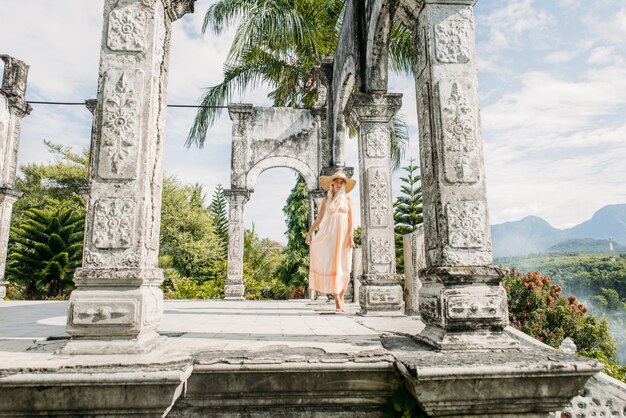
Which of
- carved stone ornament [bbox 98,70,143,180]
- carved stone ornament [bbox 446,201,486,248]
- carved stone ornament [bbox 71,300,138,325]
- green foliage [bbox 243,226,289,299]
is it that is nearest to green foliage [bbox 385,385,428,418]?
carved stone ornament [bbox 446,201,486,248]

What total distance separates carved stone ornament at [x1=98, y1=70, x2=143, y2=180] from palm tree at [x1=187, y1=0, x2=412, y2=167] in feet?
27.6

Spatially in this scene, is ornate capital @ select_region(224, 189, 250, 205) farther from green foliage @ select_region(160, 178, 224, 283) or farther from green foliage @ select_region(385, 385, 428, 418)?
green foliage @ select_region(385, 385, 428, 418)

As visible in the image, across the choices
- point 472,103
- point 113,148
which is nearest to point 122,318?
point 113,148

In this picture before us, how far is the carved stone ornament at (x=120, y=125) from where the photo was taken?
106 inches

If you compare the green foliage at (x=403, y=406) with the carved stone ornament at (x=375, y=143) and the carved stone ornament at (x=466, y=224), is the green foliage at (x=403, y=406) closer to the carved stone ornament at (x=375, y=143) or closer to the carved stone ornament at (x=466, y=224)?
the carved stone ornament at (x=466, y=224)

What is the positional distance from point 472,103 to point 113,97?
2.57 m

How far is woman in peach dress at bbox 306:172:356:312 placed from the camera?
5.55 m

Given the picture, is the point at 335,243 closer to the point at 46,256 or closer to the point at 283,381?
the point at 283,381

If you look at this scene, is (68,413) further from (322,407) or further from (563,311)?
(563,311)

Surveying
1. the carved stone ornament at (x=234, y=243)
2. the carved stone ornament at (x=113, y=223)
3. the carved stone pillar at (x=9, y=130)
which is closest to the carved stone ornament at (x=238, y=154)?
the carved stone ornament at (x=234, y=243)

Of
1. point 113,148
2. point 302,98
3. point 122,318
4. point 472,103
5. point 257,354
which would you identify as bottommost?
point 257,354

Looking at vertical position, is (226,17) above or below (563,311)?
above

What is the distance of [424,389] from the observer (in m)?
2.12

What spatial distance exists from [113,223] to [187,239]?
18.1 meters
